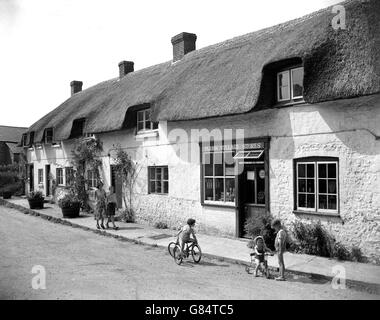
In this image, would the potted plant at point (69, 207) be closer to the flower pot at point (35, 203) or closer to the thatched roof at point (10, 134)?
the flower pot at point (35, 203)

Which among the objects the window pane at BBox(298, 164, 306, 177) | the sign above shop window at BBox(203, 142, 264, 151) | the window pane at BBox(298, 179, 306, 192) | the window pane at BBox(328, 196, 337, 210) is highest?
the sign above shop window at BBox(203, 142, 264, 151)

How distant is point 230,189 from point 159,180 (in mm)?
3818

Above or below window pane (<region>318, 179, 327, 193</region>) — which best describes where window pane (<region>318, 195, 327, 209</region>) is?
below

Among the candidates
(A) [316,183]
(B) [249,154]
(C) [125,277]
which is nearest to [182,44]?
(B) [249,154]

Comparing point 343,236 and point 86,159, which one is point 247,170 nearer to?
point 343,236

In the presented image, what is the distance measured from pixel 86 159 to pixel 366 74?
46.2ft

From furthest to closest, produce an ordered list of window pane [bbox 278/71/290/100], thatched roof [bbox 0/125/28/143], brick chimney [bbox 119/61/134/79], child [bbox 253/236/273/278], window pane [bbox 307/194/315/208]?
thatched roof [bbox 0/125/28/143] < brick chimney [bbox 119/61/134/79] < window pane [bbox 278/71/290/100] < window pane [bbox 307/194/315/208] < child [bbox 253/236/273/278]

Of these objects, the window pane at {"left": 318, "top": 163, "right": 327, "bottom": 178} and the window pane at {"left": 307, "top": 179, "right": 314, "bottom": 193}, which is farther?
the window pane at {"left": 307, "top": 179, "right": 314, "bottom": 193}

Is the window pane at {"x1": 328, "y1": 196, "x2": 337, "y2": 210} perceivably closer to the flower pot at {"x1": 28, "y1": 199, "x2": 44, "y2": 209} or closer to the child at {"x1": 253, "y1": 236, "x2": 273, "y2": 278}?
the child at {"x1": 253, "y1": 236, "x2": 273, "y2": 278}

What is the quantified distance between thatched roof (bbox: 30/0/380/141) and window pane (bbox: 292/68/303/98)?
57 cm

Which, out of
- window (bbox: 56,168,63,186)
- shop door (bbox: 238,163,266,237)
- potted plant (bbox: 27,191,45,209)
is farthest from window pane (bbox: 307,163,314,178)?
window (bbox: 56,168,63,186)

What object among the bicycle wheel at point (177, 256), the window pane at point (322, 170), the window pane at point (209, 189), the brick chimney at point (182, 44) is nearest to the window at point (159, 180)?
the window pane at point (209, 189)

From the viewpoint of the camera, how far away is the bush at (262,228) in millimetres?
10164

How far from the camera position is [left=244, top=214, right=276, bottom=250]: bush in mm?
10164
